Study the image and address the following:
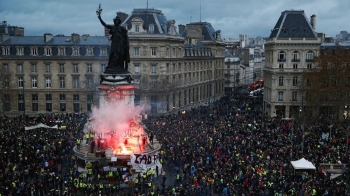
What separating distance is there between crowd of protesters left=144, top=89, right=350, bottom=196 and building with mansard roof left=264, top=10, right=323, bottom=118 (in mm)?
11975

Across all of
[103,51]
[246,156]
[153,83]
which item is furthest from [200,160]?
[103,51]

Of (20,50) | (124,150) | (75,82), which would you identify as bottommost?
(124,150)

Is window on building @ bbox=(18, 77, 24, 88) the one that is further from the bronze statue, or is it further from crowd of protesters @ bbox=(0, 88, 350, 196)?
the bronze statue

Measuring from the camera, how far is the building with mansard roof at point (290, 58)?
68.3 m

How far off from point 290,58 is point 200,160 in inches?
1493

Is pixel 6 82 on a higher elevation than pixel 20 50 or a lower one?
lower

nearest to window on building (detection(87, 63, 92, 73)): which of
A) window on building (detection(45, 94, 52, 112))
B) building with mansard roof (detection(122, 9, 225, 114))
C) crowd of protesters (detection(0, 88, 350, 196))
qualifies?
building with mansard roof (detection(122, 9, 225, 114))

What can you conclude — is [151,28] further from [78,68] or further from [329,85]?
[329,85]

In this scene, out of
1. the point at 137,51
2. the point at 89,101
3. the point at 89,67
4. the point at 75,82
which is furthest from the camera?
the point at 75,82

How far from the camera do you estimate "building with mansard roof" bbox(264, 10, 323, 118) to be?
6826 cm

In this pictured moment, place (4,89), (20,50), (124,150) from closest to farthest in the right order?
(124,150)
(4,89)
(20,50)

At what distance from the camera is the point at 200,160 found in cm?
3653

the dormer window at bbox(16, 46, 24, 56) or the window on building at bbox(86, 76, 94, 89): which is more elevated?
the dormer window at bbox(16, 46, 24, 56)

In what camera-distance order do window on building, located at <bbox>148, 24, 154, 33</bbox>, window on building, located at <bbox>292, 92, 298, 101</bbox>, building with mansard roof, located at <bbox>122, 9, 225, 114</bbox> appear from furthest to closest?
window on building, located at <bbox>292, 92, 298, 101</bbox> → window on building, located at <bbox>148, 24, 154, 33</bbox> → building with mansard roof, located at <bbox>122, 9, 225, 114</bbox>
